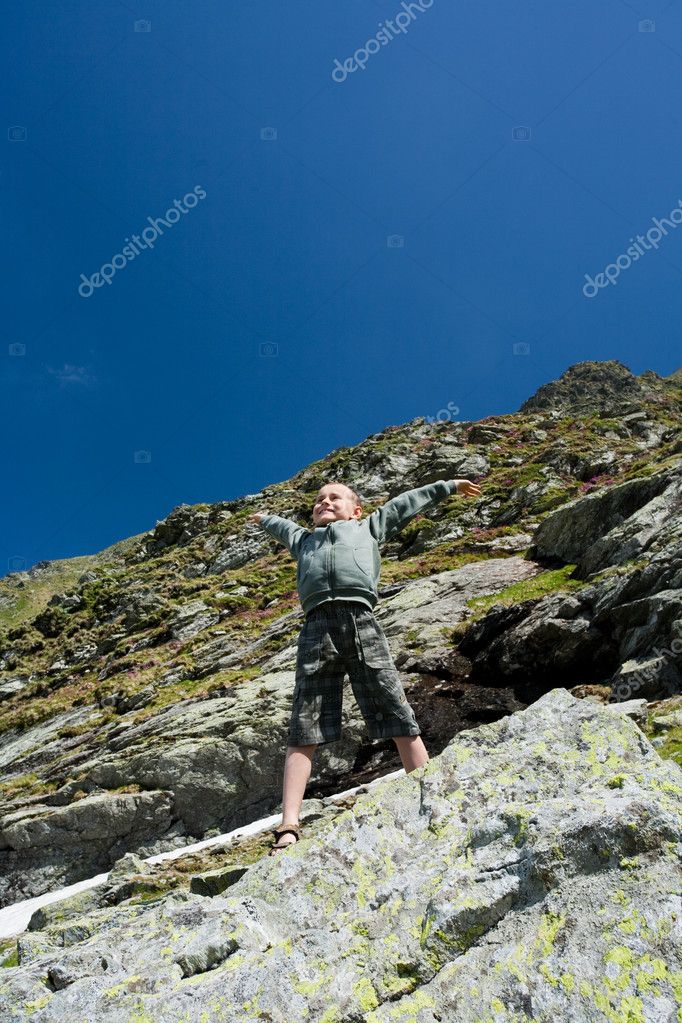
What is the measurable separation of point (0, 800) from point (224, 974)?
54.6 feet

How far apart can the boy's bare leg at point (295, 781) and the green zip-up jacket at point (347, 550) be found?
133 cm

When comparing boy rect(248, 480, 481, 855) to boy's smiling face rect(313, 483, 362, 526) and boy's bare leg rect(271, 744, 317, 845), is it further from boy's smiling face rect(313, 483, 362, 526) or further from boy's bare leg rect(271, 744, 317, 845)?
boy's smiling face rect(313, 483, 362, 526)

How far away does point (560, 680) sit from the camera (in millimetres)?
11172

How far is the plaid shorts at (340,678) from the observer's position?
5.55m

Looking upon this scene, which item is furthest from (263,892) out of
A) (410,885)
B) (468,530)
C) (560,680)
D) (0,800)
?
(468,530)

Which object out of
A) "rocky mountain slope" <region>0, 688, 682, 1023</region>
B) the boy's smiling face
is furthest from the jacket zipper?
"rocky mountain slope" <region>0, 688, 682, 1023</region>

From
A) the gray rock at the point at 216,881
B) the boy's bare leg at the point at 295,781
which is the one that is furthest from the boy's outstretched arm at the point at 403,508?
the gray rock at the point at 216,881

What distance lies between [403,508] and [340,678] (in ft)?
6.96

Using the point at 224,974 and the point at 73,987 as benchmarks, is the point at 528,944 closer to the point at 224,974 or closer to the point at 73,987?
the point at 224,974

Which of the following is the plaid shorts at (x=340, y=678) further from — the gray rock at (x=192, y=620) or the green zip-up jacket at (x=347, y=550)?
the gray rock at (x=192, y=620)

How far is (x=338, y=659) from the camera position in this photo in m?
5.83

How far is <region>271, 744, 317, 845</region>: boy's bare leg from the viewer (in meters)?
4.96

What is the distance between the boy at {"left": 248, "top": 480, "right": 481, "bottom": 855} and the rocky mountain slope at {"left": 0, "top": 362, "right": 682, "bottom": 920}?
118 centimetres

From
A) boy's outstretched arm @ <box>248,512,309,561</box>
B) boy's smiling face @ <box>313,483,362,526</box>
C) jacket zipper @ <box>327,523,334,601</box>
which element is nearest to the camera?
jacket zipper @ <box>327,523,334,601</box>
